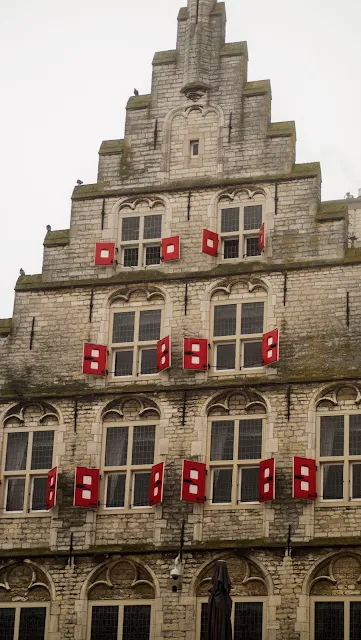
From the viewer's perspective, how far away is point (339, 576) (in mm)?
32438

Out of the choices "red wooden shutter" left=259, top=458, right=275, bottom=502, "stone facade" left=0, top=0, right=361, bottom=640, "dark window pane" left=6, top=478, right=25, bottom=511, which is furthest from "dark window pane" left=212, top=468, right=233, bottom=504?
"dark window pane" left=6, top=478, right=25, bottom=511

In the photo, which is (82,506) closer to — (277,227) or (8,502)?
(8,502)

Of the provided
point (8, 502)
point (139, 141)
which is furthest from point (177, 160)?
point (8, 502)

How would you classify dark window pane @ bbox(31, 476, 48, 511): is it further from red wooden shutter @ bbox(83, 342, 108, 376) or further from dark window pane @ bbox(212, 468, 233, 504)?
dark window pane @ bbox(212, 468, 233, 504)

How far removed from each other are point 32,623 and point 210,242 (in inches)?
365

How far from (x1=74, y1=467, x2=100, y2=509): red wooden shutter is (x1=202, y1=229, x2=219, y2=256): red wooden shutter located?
554 cm

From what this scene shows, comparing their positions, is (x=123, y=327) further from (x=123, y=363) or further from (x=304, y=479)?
(x=304, y=479)

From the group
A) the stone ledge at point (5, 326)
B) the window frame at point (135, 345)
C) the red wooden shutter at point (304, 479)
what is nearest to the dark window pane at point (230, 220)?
the window frame at point (135, 345)

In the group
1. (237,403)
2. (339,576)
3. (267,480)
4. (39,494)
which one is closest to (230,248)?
(237,403)

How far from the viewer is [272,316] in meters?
34.9

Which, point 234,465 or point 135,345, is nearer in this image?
point 234,465

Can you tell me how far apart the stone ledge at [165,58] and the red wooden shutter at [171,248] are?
4.82 m

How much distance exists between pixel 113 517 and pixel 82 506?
0.71m

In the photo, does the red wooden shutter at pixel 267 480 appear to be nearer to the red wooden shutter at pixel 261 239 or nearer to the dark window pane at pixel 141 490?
the dark window pane at pixel 141 490
